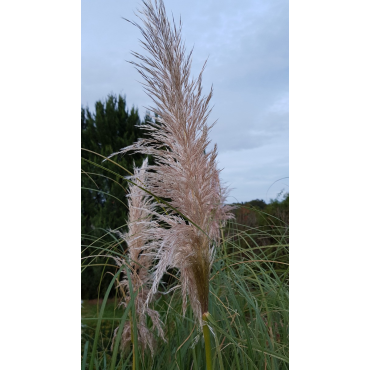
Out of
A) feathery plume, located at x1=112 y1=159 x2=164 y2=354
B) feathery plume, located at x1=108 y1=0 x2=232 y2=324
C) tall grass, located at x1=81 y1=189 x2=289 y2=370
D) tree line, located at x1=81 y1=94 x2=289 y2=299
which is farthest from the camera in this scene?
tree line, located at x1=81 y1=94 x2=289 y2=299

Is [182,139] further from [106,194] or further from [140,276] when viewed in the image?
[106,194]

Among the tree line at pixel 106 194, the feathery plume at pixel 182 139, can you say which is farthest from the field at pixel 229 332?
the tree line at pixel 106 194

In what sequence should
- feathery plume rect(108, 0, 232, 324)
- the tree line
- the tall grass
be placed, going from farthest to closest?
the tree line, the tall grass, feathery plume rect(108, 0, 232, 324)

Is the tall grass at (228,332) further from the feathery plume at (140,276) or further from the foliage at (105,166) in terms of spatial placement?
the foliage at (105,166)

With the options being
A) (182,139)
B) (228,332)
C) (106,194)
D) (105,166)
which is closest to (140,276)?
(228,332)

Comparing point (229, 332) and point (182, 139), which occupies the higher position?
point (182, 139)

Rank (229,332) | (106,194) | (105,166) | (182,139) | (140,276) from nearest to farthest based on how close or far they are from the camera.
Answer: (182,139) < (229,332) < (140,276) < (106,194) < (105,166)

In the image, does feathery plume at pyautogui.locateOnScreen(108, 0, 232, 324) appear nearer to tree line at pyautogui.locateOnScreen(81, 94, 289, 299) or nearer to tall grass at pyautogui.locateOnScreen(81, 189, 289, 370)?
tall grass at pyautogui.locateOnScreen(81, 189, 289, 370)

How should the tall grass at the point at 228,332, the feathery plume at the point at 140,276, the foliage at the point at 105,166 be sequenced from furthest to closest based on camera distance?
1. the foliage at the point at 105,166
2. the feathery plume at the point at 140,276
3. the tall grass at the point at 228,332

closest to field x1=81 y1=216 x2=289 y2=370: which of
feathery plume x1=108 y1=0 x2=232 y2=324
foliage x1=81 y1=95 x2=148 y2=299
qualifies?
feathery plume x1=108 y1=0 x2=232 y2=324

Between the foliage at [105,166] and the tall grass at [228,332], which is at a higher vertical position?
the foliage at [105,166]
